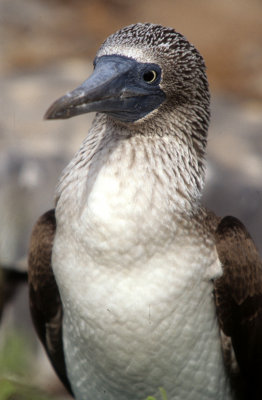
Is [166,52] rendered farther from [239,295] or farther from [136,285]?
[239,295]

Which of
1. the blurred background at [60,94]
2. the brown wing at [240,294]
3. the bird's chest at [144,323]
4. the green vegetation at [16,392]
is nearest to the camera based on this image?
the green vegetation at [16,392]

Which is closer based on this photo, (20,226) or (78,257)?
(78,257)

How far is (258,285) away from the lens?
3.58m

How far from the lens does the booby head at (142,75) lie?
3000 millimetres

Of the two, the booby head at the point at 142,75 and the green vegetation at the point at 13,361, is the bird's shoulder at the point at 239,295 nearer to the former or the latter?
the booby head at the point at 142,75

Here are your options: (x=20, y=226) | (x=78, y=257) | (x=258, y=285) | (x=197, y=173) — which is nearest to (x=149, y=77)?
(x=197, y=173)

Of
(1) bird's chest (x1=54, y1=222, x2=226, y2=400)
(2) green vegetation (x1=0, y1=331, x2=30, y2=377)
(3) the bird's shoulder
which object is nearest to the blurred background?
(2) green vegetation (x1=0, y1=331, x2=30, y2=377)

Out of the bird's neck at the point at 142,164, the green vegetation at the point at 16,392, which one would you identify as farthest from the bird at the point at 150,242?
the green vegetation at the point at 16,392

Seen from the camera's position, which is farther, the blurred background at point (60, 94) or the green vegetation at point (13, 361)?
the blurred background at point (60, 94)

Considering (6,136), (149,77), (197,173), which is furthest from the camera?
(6,136)

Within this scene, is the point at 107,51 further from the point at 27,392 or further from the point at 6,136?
the point at 6,136

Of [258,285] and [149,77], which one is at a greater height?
[149,77]

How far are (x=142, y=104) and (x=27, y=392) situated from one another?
4.28 feet

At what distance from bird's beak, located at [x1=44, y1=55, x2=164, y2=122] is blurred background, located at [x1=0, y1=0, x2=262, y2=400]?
1.08 m
